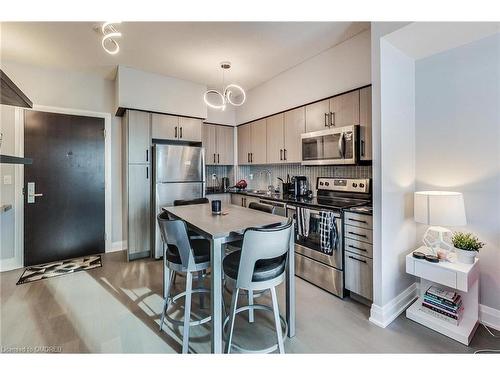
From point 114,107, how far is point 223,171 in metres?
2.18

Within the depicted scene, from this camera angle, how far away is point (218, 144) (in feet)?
15.0

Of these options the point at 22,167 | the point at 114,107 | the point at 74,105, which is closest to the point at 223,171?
the point at 114,107

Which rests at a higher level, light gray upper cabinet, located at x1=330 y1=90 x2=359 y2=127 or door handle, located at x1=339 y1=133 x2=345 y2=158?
light gray upper cabinet, located at x1=330 y1=90 x2=359 y2=127

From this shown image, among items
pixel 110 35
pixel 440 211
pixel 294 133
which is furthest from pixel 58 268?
pixel 440 211

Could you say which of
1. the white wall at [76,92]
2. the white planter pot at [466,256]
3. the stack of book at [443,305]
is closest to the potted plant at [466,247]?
the white planter pot at [466,256]

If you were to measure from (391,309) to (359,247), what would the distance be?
A: 569 mm

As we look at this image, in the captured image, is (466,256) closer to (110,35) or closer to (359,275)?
(359,275)

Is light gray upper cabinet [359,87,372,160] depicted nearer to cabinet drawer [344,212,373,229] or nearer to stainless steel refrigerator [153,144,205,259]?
cabinet drawer [344,212,373,229]

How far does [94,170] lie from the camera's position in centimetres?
367

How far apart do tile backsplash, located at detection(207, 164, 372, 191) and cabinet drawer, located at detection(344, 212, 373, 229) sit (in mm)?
733

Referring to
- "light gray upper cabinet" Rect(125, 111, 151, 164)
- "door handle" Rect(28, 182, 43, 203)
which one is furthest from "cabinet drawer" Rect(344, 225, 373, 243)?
"door handle" Rect(28, 182, 43, 203)

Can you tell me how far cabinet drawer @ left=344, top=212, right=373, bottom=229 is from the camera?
85.4 inches
